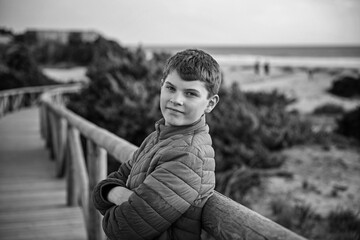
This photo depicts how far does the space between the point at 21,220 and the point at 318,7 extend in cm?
2523

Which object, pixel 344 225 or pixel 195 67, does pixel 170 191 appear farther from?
pixel 344 225

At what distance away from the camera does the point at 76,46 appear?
47.9 metres

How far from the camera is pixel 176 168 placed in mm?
1294

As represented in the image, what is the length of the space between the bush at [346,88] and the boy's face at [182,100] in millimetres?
21338

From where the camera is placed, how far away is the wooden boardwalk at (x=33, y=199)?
12.5 feet

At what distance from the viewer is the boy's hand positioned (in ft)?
4.90

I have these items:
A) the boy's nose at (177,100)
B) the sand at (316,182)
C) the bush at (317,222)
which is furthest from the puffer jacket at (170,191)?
the sand at (316,182)

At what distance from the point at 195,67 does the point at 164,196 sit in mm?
470

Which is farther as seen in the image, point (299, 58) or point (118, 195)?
point (299, 58)

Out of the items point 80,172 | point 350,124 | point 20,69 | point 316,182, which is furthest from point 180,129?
point 20,69

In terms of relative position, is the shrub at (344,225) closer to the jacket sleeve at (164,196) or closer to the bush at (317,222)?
the bush at (317,222)

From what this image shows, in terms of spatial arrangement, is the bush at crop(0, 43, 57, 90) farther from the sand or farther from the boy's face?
the boy's face

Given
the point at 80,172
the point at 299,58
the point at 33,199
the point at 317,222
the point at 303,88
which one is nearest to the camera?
the point at 80,172

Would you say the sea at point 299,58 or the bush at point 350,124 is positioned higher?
the bush at point 350,124
